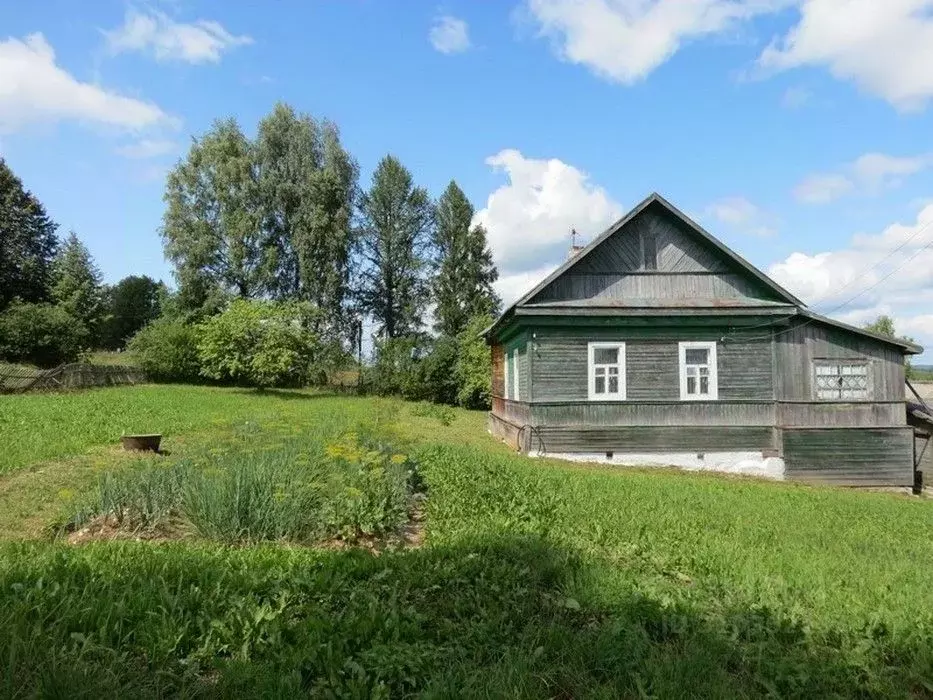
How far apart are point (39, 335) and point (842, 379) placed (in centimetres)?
3502

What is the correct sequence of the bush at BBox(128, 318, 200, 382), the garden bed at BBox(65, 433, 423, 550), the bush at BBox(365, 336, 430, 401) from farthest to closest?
the bush at BBox(365, 336, 430, 401) → the bush at BBox(128, 318, 200, 382) → the garden bed at BBox(65, 433, 423, 550)

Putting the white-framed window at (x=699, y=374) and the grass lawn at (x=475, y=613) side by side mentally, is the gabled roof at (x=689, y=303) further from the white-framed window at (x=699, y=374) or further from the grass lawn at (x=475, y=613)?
the grass lawn at (x=475, y=613)

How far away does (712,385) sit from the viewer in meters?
16.9

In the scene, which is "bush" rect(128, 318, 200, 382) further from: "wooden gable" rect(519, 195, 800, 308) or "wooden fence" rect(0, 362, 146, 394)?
"wooden gable" rect(519, 195, 800, 308)

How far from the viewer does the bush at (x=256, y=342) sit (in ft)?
105

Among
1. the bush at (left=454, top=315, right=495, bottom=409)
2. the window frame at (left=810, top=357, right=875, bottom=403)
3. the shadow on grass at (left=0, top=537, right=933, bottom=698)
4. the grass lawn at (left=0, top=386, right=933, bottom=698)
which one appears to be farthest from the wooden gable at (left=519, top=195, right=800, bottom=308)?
the bush at (left=454, top=315, right=495, bottom=409)

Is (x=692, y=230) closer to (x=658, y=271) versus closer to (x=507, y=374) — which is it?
(x=658, y=271)

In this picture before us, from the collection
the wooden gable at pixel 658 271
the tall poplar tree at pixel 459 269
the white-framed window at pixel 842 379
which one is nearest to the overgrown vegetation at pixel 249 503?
the wooden gable at pixel 658 271

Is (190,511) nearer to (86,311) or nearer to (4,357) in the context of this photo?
(4,357)

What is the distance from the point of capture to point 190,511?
20.0 ft

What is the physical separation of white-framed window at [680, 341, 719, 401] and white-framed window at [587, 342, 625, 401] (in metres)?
1.62

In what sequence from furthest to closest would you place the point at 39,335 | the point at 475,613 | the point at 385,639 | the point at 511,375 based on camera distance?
the point at 39,335 < the point at 511,375 < the point at 475,613 < the point at 385,639

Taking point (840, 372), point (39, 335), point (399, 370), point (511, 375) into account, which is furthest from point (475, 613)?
point (39, 335)

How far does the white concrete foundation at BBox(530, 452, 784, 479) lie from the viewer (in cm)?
1659
